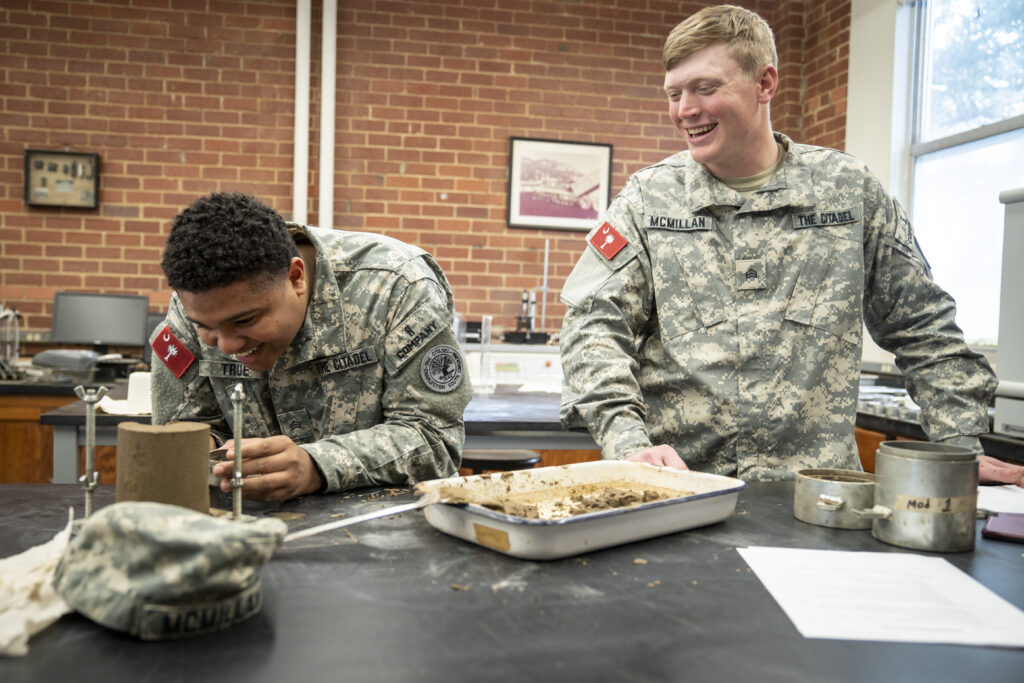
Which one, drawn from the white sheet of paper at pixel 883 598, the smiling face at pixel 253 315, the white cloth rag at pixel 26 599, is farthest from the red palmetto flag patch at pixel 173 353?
the white sheet of paper at pixel 883 598

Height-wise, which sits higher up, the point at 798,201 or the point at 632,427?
the point at 798,201

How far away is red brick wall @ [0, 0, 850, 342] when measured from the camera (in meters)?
4.58

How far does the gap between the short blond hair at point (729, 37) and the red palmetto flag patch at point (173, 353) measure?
3.58 feet

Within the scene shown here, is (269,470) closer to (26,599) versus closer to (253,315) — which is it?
(253,315)

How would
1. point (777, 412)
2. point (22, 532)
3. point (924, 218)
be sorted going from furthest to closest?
point (924, 218)
point (777, 412)
point (22, 532)

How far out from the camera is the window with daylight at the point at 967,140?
11.6 feet

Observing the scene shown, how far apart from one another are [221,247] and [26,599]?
60 centimetres

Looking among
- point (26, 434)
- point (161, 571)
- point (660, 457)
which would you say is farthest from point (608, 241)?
point (26, 434)

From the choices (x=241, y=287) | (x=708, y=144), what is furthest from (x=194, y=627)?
(x=708, y=144)

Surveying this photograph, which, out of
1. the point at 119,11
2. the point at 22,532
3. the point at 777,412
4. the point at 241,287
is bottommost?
the point at 22,532

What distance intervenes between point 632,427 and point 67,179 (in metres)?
4.34

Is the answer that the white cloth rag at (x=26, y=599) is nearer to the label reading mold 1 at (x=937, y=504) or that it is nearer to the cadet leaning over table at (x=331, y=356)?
the cadet leaning over table at (x=331, y=356)

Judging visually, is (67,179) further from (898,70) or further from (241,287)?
(898,70)

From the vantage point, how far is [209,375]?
56.8 inches
